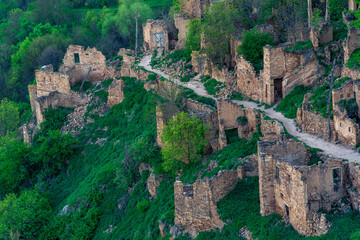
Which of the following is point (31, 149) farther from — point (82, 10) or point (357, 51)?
point (82, 10)

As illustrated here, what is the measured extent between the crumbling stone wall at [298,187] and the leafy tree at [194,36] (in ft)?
68.6

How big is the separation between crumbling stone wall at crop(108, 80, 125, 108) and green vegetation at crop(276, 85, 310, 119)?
17.4 m

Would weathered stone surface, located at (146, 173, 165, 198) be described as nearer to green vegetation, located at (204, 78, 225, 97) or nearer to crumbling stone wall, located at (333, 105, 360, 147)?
green vegetation, located at (204, 78, 225, 97)

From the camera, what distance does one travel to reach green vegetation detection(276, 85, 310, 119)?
46.8 m

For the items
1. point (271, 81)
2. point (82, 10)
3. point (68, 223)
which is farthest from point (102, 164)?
point (82, 10)

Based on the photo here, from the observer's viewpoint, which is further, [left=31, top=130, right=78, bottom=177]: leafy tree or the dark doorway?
[left=31, top=130, right=78, bottom=177]: leafy tree

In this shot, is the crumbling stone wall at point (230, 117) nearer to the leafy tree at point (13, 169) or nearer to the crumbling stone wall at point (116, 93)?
the crumbling stone wall at point (116, 93)

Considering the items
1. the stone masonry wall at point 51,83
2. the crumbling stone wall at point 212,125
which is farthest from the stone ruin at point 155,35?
the crumbling stone wall at point 212,125

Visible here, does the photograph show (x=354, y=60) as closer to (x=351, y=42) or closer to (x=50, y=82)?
(x=351, y=42)

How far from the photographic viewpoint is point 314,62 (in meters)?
48.5

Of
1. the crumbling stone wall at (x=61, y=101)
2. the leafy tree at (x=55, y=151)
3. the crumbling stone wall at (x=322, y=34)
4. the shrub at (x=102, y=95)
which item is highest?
the crumbling stone wall at (x=322, y=34)

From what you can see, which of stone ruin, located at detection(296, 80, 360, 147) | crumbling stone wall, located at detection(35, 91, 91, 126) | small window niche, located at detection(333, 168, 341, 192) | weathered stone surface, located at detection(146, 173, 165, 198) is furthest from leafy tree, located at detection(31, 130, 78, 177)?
small window niche, located at detection(333, 168, 341, 192)

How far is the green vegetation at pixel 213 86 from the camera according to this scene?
5398 centimetres

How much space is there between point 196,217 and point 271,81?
1169 cm
